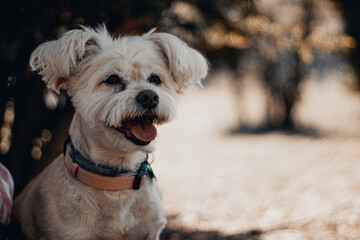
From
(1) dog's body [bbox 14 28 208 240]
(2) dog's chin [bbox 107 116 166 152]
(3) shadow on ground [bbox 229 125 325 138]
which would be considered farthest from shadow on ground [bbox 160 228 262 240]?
(3) shadow on ground [bbox 229 125 325 138]

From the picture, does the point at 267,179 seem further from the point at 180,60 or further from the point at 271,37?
the point at 271,37

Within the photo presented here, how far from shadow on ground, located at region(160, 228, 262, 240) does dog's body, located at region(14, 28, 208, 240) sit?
1090mm

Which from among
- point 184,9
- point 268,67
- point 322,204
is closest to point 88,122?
point 184,9

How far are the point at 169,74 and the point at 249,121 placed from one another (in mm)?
9786

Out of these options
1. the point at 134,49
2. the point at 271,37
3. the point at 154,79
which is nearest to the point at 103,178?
the point at 154,79

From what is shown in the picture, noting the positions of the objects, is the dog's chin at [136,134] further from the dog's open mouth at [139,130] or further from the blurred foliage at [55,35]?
the blurred foliage at [55,35]

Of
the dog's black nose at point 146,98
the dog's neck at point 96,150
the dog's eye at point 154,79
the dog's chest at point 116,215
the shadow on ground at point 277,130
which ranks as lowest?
the shadow on ground at point 277,130

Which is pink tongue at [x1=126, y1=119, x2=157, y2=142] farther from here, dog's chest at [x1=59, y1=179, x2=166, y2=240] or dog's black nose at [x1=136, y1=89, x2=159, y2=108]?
dog's chest at [x1=59, y1=179, x2=166, y2=240]

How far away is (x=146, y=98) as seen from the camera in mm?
2184

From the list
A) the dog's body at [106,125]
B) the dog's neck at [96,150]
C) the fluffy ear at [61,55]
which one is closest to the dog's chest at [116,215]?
the dog's body at [106,125]

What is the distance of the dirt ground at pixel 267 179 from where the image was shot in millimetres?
3492

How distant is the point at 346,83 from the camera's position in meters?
8.75

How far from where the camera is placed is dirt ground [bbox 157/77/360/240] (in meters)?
3.49

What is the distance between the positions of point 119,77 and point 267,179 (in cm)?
397
